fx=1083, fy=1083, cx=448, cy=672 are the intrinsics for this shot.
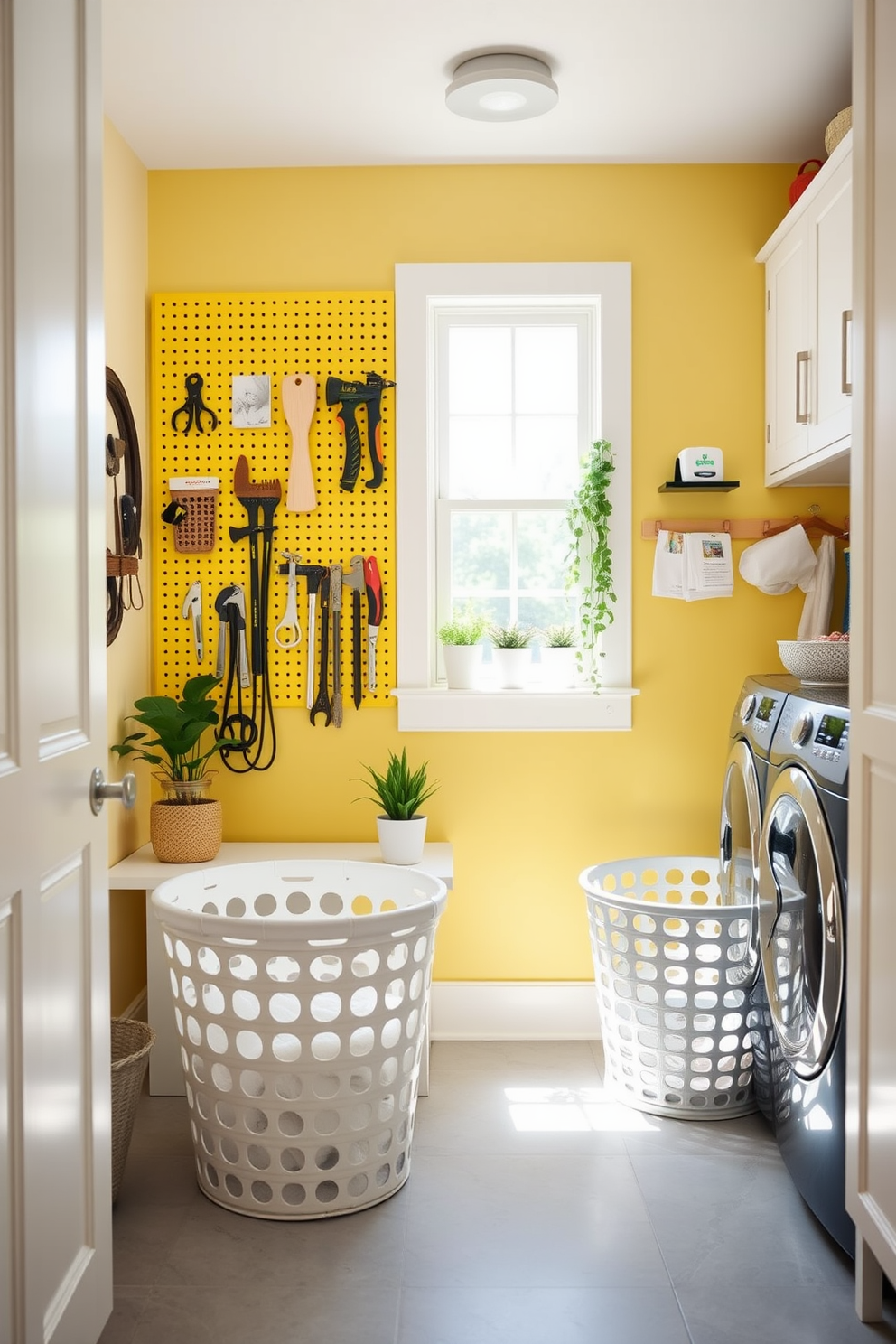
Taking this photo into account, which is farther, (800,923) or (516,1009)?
(516,1009)

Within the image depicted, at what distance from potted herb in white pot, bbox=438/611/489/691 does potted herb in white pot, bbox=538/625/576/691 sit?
0.20 m

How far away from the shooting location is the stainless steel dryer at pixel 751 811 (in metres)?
2.42

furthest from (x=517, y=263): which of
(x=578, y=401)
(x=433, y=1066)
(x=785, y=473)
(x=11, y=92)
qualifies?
(x=433, y=1066)

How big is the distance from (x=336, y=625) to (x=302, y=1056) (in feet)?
4.67

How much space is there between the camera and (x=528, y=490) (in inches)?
133

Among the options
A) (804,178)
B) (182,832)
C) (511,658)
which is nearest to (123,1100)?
(182,832)

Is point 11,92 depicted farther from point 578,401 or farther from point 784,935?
point 578,401

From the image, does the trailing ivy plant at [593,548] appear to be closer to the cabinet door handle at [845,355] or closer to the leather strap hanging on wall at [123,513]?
the cabinet door handle at [845,355]

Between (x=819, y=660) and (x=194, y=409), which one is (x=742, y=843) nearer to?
(x=819, y=660)

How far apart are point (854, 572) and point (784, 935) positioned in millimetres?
805

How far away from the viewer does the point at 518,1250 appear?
2086mm

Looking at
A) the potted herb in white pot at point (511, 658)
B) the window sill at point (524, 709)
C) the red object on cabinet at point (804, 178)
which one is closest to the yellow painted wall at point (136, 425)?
the window sill at point (524, 709)

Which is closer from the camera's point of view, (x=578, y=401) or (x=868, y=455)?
(x=868, y=455)

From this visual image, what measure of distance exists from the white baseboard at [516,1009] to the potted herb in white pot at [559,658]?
91cm
